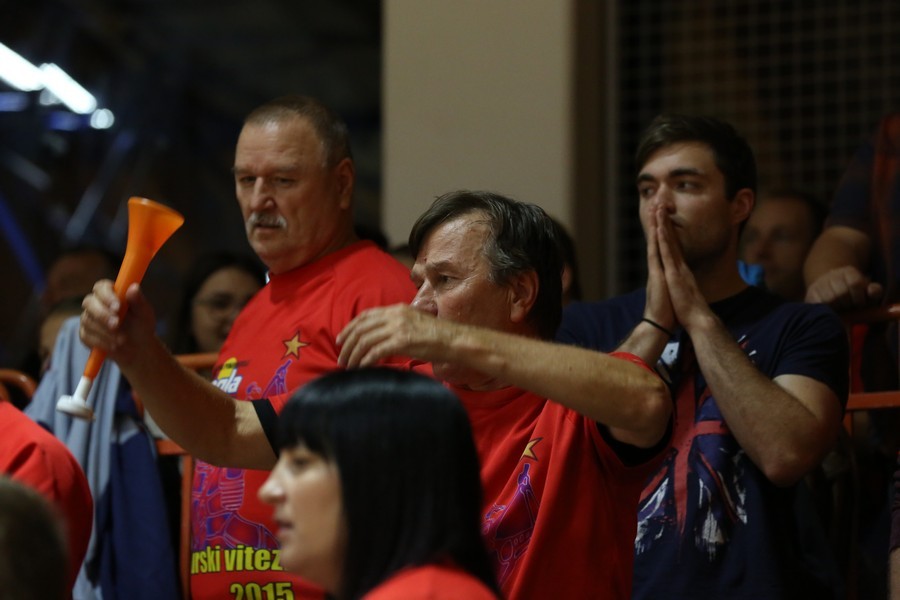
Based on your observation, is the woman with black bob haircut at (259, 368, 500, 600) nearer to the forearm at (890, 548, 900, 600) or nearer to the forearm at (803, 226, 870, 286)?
the forearm at (890, 548, 900, 600)

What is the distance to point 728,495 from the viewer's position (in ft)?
11.3

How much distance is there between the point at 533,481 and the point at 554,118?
9.11 feet

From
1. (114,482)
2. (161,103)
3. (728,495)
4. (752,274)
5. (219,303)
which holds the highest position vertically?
(161,103)

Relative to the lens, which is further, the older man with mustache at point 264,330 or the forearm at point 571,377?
the older man with mustache at point 264,330

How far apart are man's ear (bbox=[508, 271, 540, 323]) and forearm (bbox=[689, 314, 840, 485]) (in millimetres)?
606

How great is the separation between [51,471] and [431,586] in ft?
4.77

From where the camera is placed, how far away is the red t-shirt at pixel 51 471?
322 centimetres

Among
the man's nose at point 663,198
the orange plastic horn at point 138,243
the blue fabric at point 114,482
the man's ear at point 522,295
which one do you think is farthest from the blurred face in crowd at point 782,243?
the orange plastic horn at point 138,243

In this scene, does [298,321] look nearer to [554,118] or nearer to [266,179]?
[266,179]

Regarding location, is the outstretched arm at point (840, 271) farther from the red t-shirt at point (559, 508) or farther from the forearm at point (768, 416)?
the red t-shirt at point (559, 508)

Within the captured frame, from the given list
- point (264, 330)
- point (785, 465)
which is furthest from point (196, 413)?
point (785, 465)

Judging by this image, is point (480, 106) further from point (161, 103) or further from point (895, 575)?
point (161, 103)

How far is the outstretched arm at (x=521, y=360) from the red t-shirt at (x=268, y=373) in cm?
67

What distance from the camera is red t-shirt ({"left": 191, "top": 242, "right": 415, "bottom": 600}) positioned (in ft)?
11.4
